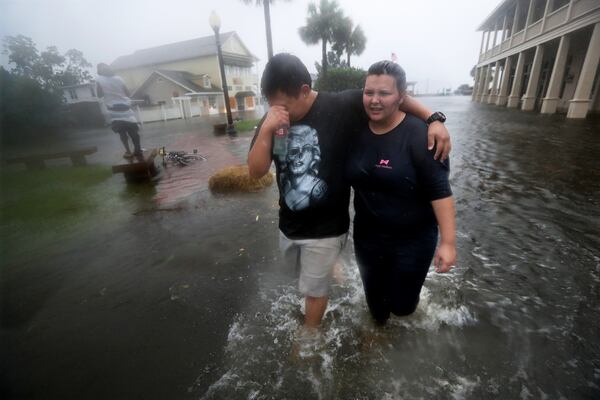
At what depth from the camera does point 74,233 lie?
4707mm

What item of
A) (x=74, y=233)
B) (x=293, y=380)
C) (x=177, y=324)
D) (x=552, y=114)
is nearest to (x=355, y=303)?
(x=293, y=380)

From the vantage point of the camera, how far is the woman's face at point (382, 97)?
5.61ft

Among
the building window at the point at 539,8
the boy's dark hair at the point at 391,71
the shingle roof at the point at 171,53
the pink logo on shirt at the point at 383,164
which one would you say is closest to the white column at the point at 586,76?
the building window at the point at 539,8

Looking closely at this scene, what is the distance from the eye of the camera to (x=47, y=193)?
6.77m

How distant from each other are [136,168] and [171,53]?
39995mm

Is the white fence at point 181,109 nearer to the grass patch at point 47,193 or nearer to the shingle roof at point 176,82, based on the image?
the shingle roof at point 176,82

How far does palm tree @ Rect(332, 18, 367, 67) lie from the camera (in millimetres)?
38469

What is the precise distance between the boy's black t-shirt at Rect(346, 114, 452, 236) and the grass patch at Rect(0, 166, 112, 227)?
5.72 metres

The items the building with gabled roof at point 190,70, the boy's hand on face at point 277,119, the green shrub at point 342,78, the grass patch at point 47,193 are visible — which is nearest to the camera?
the boy's hand on face at point 277,119

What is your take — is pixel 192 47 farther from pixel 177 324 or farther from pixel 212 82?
pixel 177 324

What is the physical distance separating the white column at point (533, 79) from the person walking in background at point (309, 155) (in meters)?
22.5

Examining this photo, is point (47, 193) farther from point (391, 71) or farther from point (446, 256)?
point (446, 256)

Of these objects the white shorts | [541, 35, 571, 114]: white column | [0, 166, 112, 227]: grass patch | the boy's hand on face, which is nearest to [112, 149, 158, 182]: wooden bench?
[0, 166, 112, 227]: grass patch

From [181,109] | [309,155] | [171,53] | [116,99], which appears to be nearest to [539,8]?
[116,99]
